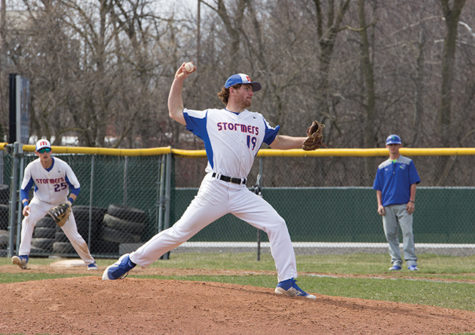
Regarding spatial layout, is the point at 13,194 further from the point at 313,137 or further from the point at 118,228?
the point at 313,137

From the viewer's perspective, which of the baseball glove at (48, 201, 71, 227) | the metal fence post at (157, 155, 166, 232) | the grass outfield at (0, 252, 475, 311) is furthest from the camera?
the metal fence post at (157, 155, 166, 232)

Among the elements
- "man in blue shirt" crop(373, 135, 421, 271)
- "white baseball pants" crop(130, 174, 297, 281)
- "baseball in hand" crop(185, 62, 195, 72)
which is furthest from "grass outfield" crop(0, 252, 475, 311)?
"baseball in hand" crop(185, 62, 195, 72)

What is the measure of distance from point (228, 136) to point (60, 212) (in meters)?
4.47

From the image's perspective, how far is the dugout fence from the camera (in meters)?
13.1

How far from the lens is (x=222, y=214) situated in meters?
5.98

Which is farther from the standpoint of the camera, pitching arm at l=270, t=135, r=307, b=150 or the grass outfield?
the grass outfield

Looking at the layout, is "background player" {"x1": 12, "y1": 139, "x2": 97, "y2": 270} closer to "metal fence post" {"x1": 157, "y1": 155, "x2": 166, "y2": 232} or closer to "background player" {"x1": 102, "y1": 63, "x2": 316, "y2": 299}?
"metal fence post" {"x1": 157, "y1": 155, "x2": 166, "y2": 232}

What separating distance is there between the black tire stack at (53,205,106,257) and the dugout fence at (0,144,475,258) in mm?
18

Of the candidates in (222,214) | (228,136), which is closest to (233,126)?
(228,136)

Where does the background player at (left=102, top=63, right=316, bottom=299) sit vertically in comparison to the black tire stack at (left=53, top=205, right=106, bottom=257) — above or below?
above

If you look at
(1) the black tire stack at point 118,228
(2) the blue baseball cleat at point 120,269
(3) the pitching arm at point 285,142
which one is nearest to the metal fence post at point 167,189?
(1) the black tire stack at point 118,228

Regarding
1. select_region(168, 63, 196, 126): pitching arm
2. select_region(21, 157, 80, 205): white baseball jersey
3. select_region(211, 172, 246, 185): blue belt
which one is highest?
select_region(168, 63, 196, 126): pitching arm

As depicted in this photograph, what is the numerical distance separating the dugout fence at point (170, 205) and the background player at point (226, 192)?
6.63 metres

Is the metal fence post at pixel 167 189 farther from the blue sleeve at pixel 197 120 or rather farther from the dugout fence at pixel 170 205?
the blue sleeve at pixel 197 120
